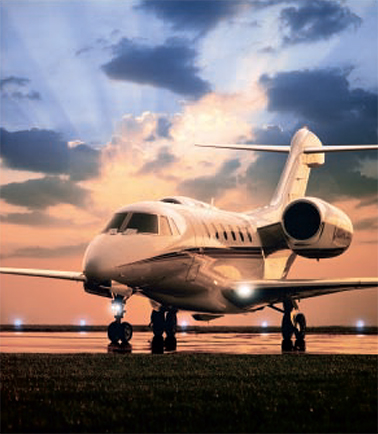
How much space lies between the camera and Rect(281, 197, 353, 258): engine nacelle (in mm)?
31234

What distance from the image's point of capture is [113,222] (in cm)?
2672

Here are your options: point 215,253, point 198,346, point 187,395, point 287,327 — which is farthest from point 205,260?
point 187,395

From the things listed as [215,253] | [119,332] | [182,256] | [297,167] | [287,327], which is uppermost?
[297,167]

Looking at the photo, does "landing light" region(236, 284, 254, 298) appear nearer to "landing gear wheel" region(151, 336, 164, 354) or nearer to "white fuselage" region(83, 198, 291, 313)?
"white fuselage" region(83, 198, 291, 313)

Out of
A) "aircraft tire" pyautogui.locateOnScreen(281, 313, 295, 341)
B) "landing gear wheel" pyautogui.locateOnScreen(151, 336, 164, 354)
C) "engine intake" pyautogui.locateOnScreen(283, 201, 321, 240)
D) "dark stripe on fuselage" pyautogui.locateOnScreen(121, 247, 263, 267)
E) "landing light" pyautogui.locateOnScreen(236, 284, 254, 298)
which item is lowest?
"landing gear wheel" pyautogui.locateOnScreen(151, 336, 164, 354)

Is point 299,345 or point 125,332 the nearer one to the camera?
point 125,332

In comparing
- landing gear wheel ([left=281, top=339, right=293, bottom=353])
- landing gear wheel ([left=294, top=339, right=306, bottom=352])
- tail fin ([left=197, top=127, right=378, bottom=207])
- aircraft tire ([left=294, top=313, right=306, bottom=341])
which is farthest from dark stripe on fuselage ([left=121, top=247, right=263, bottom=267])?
tail fin ([left=197, top=127, right=378, bottom=207])

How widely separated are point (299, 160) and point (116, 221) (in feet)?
53.1

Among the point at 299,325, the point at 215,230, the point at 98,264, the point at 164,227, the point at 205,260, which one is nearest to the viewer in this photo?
the point at 98,264

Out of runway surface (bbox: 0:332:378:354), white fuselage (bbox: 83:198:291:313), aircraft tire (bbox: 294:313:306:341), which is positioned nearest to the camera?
white fuselage (bbox: 83:198:291:313)

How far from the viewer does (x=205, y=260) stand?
2894 centimetres

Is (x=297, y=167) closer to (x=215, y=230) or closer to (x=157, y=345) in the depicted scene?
(x=215, y=230)

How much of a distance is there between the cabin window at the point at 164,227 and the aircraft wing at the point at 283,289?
427cm

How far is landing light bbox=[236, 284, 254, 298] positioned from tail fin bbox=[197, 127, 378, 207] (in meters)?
9.45
